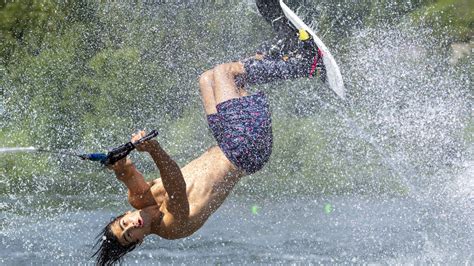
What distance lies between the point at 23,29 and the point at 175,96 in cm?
310

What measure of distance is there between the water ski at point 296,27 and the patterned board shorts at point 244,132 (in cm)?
76

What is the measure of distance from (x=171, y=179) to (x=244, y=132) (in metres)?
0.81

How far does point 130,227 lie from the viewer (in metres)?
5.92

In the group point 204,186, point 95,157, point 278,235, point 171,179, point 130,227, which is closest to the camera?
point 95,157

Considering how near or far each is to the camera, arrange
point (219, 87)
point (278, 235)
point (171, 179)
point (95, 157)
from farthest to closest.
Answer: point (278, 235) → point (219, 87) → point (171, 179) → point (95, 157)

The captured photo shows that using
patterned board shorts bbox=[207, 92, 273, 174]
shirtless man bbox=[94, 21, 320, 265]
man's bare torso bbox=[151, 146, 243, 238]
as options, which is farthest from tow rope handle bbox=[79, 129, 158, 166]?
patterned board shorts bbox=[207, 92, 273, 174]

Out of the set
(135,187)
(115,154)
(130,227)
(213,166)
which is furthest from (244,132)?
(115,154)

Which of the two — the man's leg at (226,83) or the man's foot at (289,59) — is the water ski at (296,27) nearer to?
the man's foot at (289,59)

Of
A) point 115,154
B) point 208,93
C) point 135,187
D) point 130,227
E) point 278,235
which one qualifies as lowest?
point 278,235

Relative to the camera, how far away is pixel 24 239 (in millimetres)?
7461

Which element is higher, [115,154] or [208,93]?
[115,154]

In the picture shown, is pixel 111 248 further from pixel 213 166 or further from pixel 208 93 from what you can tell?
pixel 208 93

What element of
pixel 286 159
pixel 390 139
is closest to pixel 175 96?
pixel 286 159

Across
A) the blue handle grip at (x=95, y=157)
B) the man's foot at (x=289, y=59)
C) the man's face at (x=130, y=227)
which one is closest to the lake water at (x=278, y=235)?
the man's face at (x=130, y=227)
